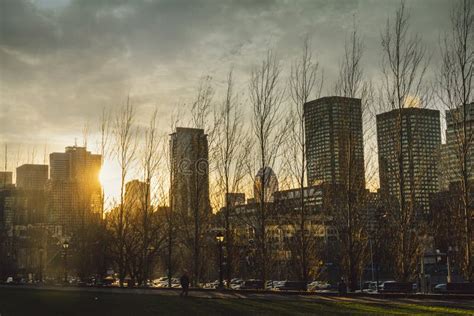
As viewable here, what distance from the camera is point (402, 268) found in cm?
2717

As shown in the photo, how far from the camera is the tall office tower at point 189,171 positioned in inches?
1503

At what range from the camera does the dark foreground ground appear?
61.6 ft

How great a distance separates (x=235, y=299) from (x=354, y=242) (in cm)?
827

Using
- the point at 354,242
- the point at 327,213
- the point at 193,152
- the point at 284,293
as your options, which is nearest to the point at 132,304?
the point at 284,293

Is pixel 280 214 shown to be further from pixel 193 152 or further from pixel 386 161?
pixel 386 161

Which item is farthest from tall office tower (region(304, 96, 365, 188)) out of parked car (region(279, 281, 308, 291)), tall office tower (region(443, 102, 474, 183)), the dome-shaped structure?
parked car (region(279, 281, 308, 291))

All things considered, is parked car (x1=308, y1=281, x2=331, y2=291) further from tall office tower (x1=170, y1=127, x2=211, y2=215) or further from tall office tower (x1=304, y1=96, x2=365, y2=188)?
tall office tower (x1=304, y1=96, x2=365, y2=188)

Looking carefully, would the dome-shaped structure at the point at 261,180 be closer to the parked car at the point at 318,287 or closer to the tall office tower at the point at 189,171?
the tall office tower at the point at 189,171

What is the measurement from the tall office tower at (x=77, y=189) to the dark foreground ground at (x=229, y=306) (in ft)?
72.7

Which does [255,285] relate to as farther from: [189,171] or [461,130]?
[461,130]

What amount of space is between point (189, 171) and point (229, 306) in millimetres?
19984

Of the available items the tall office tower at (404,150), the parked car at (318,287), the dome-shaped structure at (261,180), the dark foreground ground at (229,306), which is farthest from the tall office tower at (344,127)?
the parked car at (318,287)

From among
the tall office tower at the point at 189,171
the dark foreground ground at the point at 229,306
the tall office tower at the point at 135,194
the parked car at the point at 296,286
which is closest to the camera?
the dark foreground ground at the point at 229,306

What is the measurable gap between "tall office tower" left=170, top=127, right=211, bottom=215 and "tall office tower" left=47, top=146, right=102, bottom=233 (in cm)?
852
